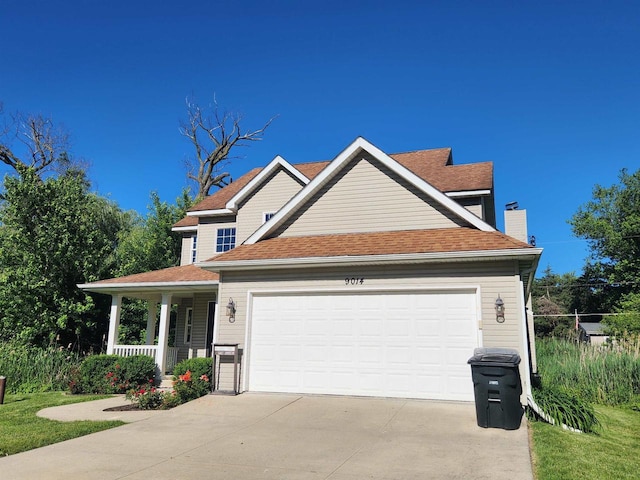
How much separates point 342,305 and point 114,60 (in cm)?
1889

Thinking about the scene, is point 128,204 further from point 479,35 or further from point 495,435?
point 495,435

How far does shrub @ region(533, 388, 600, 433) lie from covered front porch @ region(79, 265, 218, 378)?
31.9 ft

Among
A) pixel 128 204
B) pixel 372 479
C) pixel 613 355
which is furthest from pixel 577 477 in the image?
pixel 128 204

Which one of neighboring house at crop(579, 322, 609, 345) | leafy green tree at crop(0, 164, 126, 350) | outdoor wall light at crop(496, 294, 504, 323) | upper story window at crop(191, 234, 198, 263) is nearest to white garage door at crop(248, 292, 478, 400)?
outdoor wall light at crop(496, 294, 504, 323)

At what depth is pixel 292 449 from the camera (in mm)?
6430

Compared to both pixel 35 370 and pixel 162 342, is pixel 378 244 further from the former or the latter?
pixel 35 370

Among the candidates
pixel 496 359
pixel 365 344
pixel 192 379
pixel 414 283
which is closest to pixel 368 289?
pixel 414 283

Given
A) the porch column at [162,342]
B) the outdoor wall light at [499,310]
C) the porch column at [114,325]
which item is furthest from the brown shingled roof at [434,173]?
the outdoor wall light at [499,310]

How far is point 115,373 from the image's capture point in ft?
44.0

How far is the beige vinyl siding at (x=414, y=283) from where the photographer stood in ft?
30.6

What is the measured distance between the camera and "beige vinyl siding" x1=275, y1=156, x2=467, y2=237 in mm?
12172

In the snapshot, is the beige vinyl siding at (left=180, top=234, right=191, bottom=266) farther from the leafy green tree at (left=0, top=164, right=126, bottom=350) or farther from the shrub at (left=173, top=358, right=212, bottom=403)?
the shrub at (left=173, top=358, right=212, bottom=403)

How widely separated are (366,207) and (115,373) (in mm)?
8895

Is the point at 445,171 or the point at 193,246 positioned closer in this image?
the point at 445,171
